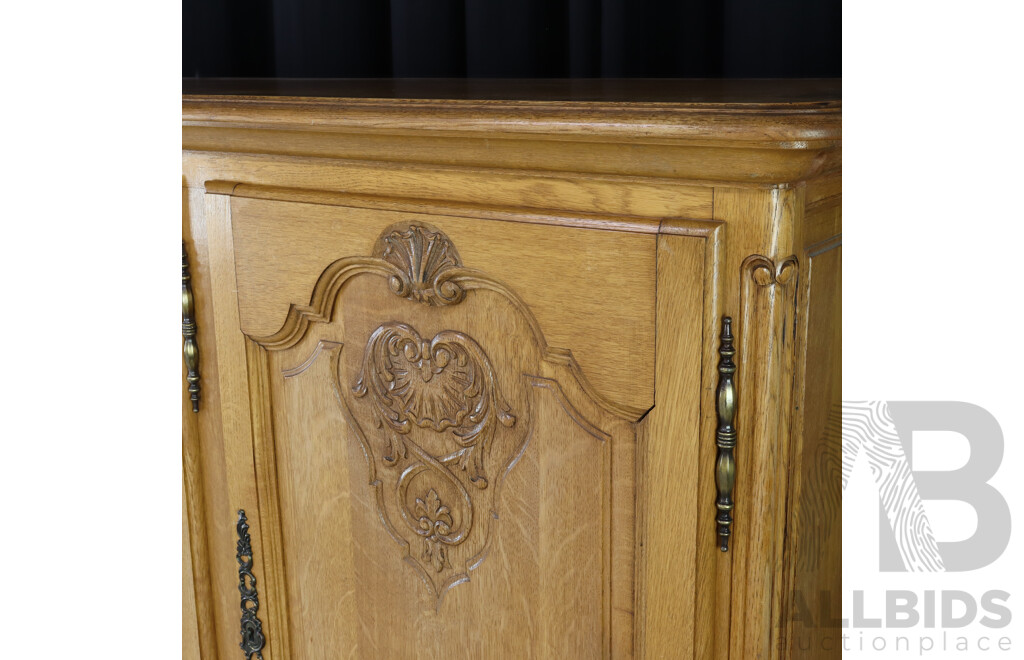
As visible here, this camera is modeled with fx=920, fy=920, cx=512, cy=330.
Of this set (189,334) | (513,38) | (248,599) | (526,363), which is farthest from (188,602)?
(513,38)

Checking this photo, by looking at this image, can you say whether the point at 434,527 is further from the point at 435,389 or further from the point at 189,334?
the point at 189,334

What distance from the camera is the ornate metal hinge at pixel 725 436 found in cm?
60

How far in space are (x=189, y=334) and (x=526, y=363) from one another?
374 mm

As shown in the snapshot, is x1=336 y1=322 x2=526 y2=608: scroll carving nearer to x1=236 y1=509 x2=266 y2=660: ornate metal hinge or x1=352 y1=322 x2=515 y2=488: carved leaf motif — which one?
x1=352 y1=322 x2=515 y2=488: carved leaf motif

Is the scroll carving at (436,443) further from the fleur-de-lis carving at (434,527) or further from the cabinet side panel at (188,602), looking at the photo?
the cabinet side panel at (188,602)

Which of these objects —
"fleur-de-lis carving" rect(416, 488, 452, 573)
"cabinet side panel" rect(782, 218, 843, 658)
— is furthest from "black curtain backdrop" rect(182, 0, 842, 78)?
"fleur-de-lis carving" rect(416, 488, 452, 573)

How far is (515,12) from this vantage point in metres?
1.37

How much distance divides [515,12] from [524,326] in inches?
32.9

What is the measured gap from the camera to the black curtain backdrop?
3.93 ft

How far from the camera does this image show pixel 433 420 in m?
0.74

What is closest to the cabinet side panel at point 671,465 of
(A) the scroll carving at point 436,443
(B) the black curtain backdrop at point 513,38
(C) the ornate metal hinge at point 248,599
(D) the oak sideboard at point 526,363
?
(D) the oak sideboard at point 526,363

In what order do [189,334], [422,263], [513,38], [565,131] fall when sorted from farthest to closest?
[513,38]
[189,334]
[422,263]
[565,131]

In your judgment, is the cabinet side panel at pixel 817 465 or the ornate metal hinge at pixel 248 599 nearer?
the cabinet side panel at pixel 817 465

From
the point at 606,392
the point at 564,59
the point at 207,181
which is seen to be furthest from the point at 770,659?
the point at 564,59
